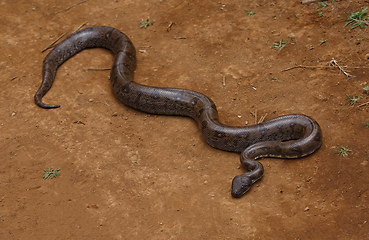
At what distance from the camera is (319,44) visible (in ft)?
32.4

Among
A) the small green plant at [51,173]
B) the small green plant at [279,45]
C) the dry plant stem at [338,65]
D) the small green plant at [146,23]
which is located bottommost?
the dry plant stem at [338,65]

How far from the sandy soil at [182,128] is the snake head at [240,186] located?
0.16m

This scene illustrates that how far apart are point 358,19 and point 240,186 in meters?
6.42

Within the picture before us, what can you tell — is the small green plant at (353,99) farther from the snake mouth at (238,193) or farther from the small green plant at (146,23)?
the small green plant at (146,23)

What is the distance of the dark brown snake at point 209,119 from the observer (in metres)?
7.38

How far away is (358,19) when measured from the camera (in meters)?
10.0

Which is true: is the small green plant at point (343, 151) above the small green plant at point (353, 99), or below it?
below

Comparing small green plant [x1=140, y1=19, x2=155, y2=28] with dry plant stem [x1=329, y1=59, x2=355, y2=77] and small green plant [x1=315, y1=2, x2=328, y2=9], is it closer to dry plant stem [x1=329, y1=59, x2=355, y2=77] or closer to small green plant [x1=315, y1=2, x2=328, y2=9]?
small green plant [x1=315, y1=2, x2=328, y2=9]

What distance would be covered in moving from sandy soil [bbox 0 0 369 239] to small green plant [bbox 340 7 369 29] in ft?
0.83

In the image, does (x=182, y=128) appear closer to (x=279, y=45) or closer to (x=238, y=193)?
(x=238, y=193)

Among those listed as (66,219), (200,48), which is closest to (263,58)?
(200,48)

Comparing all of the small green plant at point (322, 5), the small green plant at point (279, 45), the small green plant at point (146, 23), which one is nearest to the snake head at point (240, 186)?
the small green plant at point (279, 45)

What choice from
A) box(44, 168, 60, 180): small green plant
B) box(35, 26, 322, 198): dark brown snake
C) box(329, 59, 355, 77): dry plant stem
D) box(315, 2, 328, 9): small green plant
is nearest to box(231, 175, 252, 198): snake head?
box(35, 26, 322, 198): dark brown snake

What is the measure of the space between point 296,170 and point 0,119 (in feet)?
23.7
